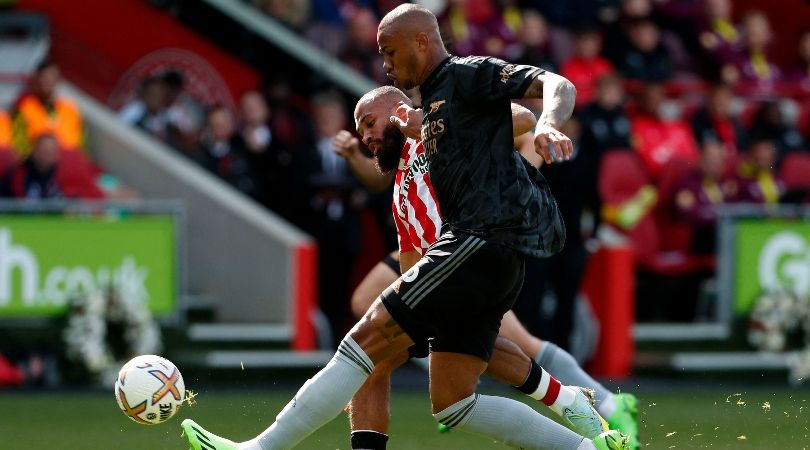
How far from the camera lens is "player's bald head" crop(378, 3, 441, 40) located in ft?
21.8

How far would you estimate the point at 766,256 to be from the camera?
14414mm

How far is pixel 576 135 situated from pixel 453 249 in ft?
22.4

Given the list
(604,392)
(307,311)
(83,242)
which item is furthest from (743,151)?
(604,392)

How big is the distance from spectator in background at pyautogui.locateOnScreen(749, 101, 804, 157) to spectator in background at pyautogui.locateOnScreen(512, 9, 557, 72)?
2.09m

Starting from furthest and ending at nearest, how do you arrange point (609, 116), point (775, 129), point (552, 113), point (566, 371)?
point (775, 129) → point (609, 116) → point (566, 371) → point (552, 113)

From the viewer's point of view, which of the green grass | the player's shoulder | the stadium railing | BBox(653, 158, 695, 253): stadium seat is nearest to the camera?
the player's shoulder

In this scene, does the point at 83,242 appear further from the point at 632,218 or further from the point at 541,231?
the point at 541,231

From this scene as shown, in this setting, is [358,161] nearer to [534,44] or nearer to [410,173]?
[410,173]

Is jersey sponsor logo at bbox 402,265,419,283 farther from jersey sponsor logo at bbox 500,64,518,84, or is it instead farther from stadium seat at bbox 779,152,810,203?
stadium seat at bbox 779,152,810,203

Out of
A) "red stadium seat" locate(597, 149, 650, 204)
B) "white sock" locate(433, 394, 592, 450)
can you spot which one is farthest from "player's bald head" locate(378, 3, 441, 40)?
"red stadium seat" locate(597, 149, 650, 204)

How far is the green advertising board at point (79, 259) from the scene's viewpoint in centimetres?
1311

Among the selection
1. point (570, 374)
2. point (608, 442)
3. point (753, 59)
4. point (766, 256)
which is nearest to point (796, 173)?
point (766, 256)

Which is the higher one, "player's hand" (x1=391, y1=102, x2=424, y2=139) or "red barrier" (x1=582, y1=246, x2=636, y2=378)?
"player's hand" (x1=391, y1=102, x2=424, y2=139)

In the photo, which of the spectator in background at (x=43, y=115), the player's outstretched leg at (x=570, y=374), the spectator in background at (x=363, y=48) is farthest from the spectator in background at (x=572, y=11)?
the player's outstretched leg at (x=570, y=374)
